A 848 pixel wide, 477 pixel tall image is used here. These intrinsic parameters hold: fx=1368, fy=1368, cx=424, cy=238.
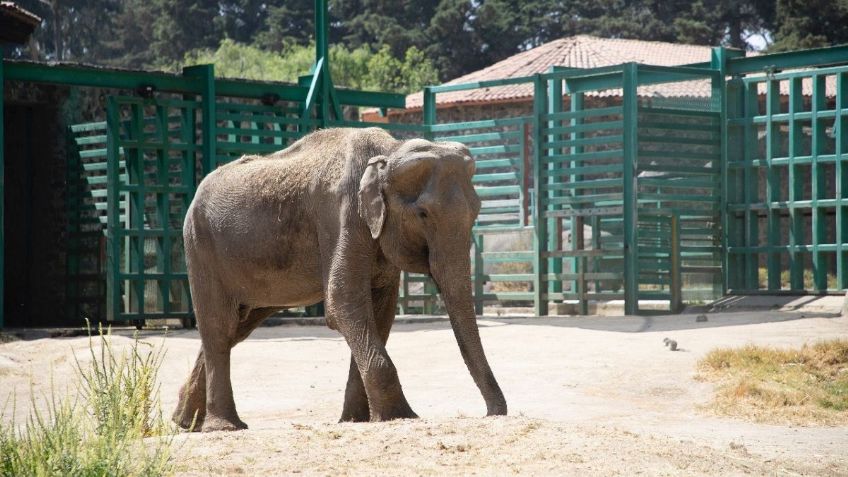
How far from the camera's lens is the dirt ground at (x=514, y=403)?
7027 millimetres

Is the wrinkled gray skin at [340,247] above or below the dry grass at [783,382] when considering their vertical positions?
above

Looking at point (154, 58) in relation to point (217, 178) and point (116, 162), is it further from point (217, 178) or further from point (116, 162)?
point (217, 178)

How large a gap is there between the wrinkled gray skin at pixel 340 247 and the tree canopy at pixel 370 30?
40.7 metres

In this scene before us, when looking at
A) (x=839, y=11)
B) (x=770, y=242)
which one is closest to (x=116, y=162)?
(x=770, y=242)

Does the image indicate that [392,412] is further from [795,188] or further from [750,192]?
[750,192]

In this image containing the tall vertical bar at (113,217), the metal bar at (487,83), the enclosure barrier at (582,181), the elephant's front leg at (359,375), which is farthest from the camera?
the metal bar at (487,83)

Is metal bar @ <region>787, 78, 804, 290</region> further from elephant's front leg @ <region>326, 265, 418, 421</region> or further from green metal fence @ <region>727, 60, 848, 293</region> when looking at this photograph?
elephant's front leg @ <region>326, 265, 418, 421</region>

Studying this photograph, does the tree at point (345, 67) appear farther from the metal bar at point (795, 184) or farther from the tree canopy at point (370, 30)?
the metal bar at point (795, 184)

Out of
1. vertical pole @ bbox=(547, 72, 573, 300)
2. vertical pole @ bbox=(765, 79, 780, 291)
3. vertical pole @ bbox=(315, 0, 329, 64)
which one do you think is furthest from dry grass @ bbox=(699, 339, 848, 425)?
vertical pole @ bbox=(315, 0, 329, 64)

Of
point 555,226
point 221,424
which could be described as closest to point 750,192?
point 555,226

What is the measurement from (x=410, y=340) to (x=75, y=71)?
527 centimetres

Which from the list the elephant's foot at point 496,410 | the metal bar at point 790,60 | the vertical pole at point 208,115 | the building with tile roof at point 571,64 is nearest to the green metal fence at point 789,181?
the metal bar at point 790,60

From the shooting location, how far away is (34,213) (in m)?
18.5

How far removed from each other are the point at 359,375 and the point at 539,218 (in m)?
9.21
